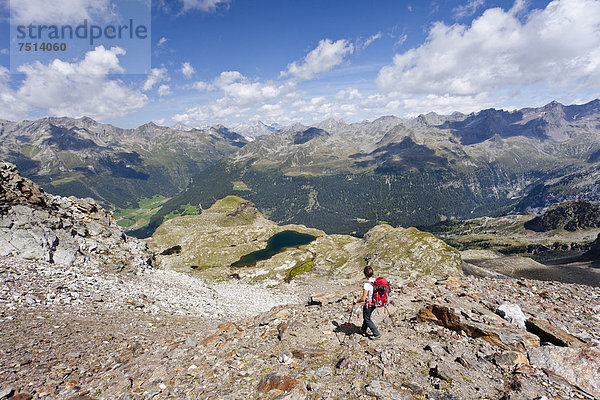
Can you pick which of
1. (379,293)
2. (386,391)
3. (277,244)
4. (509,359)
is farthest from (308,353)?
(277,244)

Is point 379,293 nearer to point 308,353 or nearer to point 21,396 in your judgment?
point 308,353

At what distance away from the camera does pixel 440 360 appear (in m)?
11.7

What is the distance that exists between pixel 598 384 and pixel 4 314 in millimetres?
30714

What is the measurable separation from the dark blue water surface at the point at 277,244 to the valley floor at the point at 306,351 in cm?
10420

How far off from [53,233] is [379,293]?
41.3 metres

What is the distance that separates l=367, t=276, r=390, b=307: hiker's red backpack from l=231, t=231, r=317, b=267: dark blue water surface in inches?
4410

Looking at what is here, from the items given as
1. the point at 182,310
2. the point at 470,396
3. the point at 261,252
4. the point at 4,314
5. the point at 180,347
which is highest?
the point at 470,396

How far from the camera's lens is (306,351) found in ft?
43.8

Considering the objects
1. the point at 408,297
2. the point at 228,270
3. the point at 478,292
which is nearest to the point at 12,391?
the point at 408,297

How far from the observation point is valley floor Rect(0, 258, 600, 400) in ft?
33.3

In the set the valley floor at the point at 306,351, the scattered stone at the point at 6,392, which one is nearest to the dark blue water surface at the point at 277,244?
the valley floor at the point at 306,351

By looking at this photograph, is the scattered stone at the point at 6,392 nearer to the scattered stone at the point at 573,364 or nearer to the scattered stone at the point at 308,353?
the scattered stone at the point at 308,353

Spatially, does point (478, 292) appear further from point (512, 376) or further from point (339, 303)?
point (512, 376)

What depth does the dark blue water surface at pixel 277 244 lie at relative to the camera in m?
129
